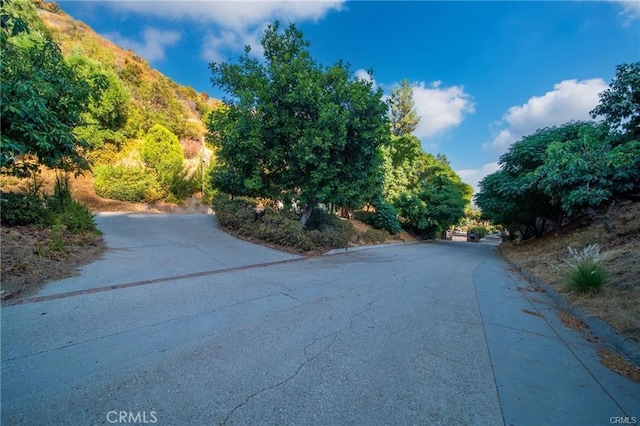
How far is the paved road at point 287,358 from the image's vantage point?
6.76ft

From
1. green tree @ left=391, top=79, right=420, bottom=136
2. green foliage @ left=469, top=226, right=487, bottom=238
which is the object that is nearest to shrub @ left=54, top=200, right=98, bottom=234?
green tree @ left=391, top=79, right=420, bottom=136

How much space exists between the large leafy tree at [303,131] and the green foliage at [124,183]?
8.41 meters

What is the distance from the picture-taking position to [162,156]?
17.8 m

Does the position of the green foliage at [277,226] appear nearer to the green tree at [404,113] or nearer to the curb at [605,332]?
the curb at [605,332]

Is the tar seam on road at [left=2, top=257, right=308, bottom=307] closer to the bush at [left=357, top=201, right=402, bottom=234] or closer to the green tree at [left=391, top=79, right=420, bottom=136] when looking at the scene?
the bush at [left=357, top=201, right=402, bottom=234]

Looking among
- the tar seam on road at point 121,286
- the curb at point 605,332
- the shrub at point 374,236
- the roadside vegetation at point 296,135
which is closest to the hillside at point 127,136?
the roadside vegetation at point 296,135

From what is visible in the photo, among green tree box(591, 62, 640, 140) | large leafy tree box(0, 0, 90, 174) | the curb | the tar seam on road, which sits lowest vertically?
the tar seam on road

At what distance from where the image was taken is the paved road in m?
2.06

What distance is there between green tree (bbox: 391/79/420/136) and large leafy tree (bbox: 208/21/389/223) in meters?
23.0

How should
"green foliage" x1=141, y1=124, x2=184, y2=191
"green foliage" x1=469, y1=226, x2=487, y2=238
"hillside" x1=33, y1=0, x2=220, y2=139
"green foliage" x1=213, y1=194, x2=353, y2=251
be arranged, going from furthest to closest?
1. "green foliage" x1=469, y1=226, x2=487, y2=238
2. "hillside" x1=33, y1=0, x2=220, y2=139
3. "green foliage" x1=141, y1=124, x2=184, y2=191
4. "green foliage" x1=213, y1=194, x2=353, y2=251

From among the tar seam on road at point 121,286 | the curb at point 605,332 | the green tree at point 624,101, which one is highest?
the green tree at point 624,101

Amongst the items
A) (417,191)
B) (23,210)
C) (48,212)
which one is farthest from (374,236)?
(23,210)

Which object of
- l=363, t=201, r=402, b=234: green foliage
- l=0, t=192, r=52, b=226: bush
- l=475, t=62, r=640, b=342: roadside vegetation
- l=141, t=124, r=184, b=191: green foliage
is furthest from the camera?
l=363, t=201, r=402, b=234: green foliage

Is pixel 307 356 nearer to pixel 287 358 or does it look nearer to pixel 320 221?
pixel 287 358
